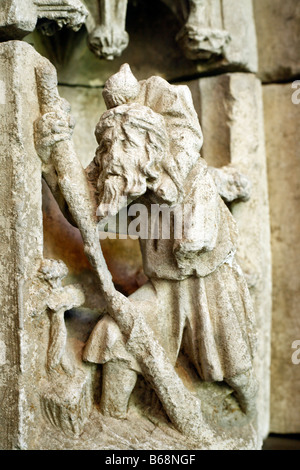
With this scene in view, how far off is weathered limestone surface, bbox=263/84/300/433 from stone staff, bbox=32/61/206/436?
1067 millimetres

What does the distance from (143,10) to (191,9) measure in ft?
1.27

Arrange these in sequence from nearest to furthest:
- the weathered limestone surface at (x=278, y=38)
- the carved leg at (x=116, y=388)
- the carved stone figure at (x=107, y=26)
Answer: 1. the carved leg at (x=116, y=388)
2. the carved stone figure at (x=107, y=26)
3. the weathered limestone surface at (x=278, y=38)

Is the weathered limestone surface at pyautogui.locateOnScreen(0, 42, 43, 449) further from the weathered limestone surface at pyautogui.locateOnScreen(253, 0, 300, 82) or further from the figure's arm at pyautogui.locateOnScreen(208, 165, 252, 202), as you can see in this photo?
the weathered limestone surface at pyautogui.locateOnScreen(253, 0, 300, 82)

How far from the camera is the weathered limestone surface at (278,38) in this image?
392 cm

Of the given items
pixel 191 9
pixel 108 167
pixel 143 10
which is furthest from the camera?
pixel 143 10

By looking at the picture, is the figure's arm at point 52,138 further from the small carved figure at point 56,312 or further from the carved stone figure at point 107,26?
the carved stone figure at point 107,26

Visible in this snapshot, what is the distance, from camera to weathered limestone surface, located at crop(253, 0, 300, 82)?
3916 mm

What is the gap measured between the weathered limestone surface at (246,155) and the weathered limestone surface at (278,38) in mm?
162

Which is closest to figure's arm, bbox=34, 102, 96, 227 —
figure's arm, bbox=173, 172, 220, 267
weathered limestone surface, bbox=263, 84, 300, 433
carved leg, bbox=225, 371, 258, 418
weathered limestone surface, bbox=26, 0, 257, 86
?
figure's arm, bbox=173, 172, 220, 267

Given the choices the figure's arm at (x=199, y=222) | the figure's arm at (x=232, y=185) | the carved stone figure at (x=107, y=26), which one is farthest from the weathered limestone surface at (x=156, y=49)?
the figure's arm at (x=199, y=222)

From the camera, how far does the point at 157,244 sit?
10.2 ft

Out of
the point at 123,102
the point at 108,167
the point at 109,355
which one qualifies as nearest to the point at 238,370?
the point at 109,355

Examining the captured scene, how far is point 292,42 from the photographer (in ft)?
12.9

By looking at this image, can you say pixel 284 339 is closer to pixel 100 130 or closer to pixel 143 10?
pixel 100 130
